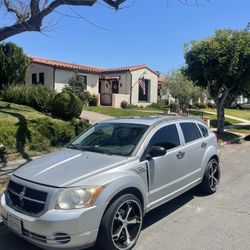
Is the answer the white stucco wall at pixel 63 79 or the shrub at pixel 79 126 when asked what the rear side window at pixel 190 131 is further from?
the white stucco wall at pixel 63 79

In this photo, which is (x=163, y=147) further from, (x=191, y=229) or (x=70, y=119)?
(x=70, y=119)

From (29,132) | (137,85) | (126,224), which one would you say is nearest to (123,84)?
(137,85)

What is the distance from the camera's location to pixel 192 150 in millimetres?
6168

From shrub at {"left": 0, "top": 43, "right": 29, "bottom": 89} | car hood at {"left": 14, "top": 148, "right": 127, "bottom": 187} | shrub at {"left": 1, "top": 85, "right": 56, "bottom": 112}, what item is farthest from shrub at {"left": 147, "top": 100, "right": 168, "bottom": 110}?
car hood at {"left": 14, "top": 148, "right": 127, "bottom": 187}

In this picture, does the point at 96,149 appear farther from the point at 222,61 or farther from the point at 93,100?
the point at 93,100

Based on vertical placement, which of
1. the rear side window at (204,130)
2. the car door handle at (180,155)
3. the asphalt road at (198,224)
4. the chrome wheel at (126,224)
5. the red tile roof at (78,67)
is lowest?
the asphalt road at (198,224)

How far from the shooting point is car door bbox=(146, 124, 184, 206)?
503cm

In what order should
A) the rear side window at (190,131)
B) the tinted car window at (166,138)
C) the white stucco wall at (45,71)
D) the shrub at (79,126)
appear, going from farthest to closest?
the white stucco wall at (45,71) → the shrub at (79,126) → the rear side window at (190,131) → the tinted car window at (166,138)

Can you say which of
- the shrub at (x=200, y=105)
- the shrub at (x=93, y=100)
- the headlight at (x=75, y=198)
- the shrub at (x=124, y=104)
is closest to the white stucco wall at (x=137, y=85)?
the shrub at (x=124, y=104)

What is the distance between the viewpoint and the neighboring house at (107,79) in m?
27.6

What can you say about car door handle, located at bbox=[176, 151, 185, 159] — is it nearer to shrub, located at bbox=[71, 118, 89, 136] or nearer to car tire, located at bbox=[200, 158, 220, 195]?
car tire, located at bbox=[200, 158, 220, 195]

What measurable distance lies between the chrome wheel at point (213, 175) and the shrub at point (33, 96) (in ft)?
26.9

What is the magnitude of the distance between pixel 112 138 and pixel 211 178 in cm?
244

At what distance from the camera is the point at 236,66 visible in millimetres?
15422
